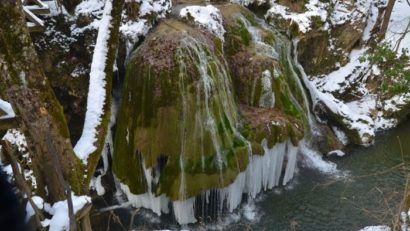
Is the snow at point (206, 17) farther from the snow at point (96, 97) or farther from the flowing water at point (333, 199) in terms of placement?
the snow at point (96, 97)

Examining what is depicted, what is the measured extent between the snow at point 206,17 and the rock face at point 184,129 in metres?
0.21

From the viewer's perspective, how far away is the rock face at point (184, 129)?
719 cm

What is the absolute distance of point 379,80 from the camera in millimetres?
11234

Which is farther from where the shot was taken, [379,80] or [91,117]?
[379,80]

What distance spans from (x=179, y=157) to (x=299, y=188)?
276cm

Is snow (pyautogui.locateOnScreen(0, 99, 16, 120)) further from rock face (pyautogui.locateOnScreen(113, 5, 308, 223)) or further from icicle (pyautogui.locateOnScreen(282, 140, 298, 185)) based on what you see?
icicle (pyautogui.locateOnScreen(282, 140, 298, 185))

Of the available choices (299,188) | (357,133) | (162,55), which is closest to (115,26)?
(162,55)

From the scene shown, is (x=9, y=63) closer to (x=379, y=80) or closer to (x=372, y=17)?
(x=379, y=80)

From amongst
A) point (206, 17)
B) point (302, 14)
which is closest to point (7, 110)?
point (206, 17)

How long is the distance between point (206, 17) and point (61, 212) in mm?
6399

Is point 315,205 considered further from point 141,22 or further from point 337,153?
point 141,22

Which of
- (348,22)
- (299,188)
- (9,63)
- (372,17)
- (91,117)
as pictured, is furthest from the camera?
(372,17)

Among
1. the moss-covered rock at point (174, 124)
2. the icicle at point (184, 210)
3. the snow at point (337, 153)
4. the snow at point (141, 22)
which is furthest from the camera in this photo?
the snow at point (337, 153)

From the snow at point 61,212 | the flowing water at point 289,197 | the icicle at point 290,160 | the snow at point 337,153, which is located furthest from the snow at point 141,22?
the snow at point 61,212
